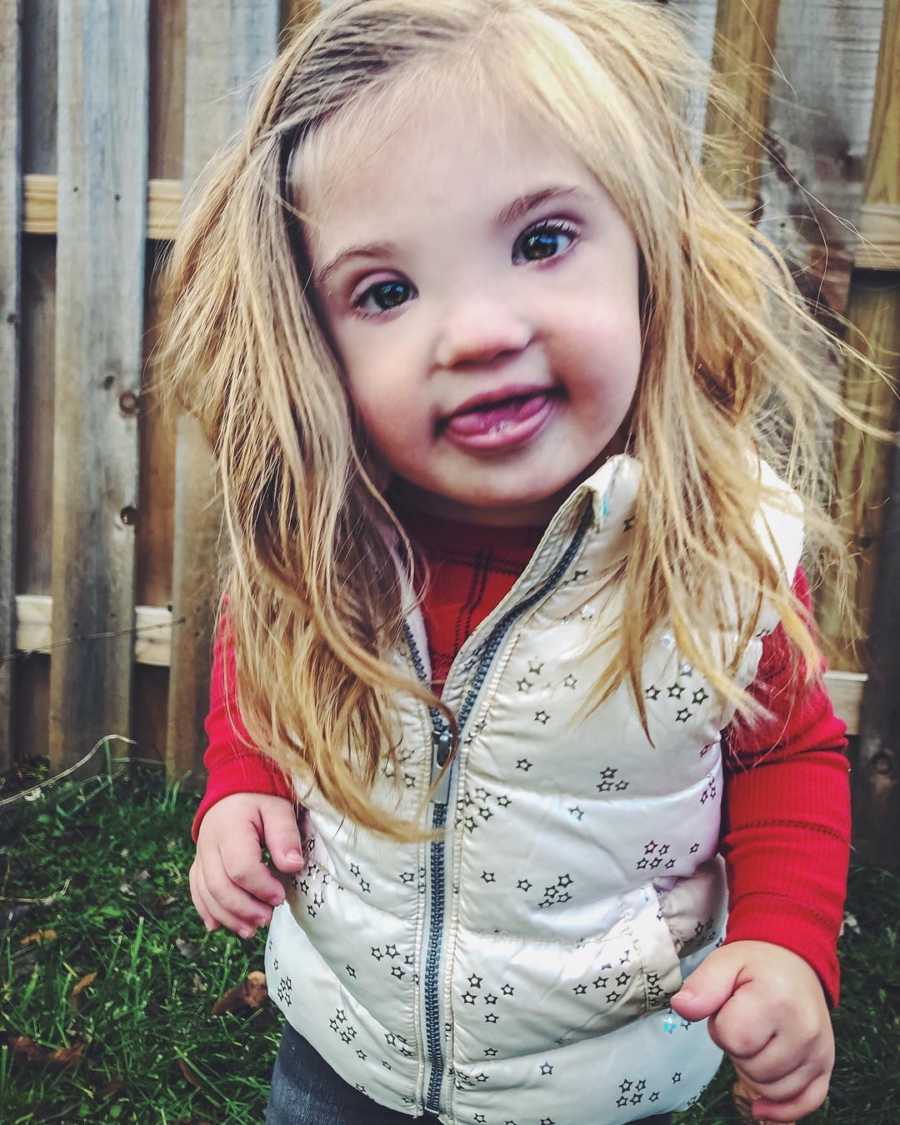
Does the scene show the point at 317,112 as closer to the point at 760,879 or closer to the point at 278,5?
the point at 760,879

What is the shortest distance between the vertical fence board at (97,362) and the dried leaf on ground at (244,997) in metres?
0.98

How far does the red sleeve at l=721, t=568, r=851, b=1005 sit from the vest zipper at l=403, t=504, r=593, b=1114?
0.96 ft

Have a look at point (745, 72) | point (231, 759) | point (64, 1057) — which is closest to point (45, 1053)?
point (64, 1057)

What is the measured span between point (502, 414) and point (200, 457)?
1.70 m

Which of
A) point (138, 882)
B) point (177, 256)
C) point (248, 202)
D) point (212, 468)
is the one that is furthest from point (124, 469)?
point (248, 202)

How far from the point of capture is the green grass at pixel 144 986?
1.82m

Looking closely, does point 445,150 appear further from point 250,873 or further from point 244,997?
point 244,997

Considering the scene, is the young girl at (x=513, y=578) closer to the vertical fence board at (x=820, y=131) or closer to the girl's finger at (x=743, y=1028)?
the girl's finger at (x=743, y=1028)

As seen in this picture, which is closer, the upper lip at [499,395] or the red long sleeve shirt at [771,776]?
the upper lip at [499,395]

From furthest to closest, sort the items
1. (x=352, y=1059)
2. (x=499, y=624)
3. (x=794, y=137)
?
(x=794, y=137) → (x=352, y=1059) → (x=499, y=624)

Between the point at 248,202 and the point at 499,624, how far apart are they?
0.57 meters

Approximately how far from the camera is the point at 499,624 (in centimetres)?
119

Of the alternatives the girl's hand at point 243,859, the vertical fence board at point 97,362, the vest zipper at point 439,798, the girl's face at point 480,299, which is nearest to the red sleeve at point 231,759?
the girl's hand at point 243,859

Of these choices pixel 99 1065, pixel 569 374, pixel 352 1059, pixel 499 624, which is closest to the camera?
pixel 569 374
